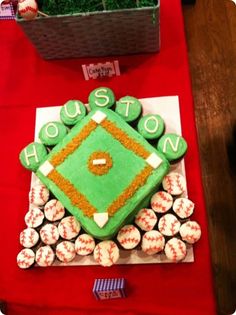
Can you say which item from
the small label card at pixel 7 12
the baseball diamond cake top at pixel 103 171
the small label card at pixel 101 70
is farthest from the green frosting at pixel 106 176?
the small label card at pixel 7 12

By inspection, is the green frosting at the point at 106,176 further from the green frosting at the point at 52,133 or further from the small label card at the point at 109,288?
the small label card at the point at 109,288

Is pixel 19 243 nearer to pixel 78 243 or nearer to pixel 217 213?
pixel 78 243

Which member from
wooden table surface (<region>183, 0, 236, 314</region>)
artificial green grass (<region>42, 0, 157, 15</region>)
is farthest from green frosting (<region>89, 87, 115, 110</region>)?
wooden table surface (<region>183, 0, 236, 314</region>)

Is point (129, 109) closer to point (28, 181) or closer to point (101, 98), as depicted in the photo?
point (101, 98)

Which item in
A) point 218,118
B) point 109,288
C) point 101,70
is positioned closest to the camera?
point 109,288

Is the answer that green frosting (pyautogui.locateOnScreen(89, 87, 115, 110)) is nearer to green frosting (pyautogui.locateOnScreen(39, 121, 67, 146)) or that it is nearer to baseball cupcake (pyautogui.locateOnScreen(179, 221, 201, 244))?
green frosting (pyautogui.locateOnScreen(39, 121, 67, 146))

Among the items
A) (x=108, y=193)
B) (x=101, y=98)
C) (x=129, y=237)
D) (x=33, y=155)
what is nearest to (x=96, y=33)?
(x=101, y=98)

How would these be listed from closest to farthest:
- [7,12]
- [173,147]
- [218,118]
A: [173,147] < [7,12] < [218,118]
